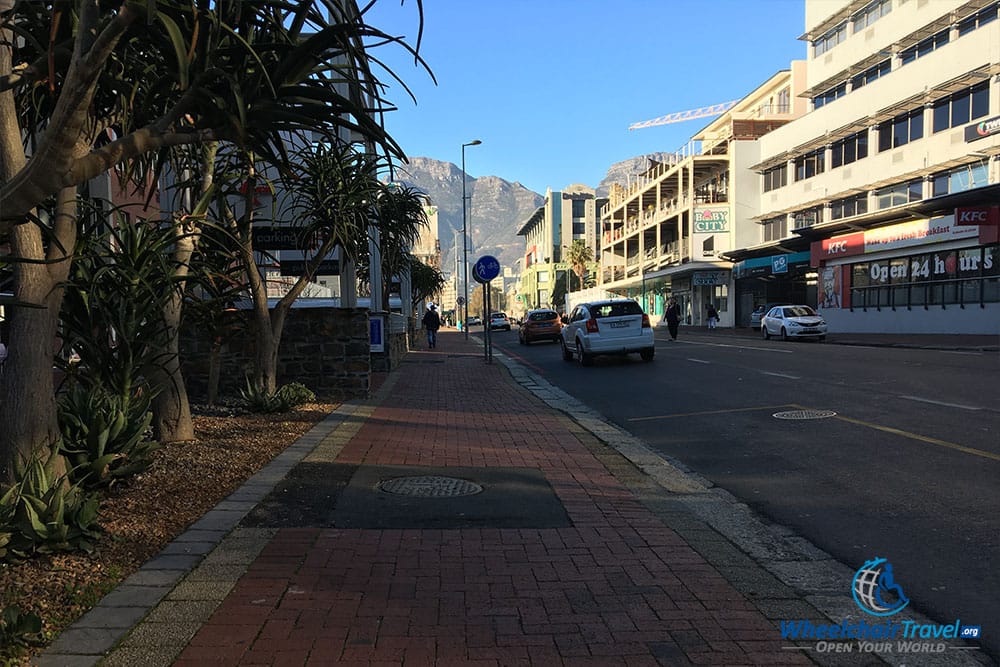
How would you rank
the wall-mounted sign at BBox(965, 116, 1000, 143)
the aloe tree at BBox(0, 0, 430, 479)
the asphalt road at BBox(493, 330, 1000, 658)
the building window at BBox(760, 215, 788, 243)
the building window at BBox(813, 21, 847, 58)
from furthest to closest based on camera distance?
the building window at BBox(760, 215, 788, 243) → the building window at BBox(813, 21, 847, 58) → the wall-mounted sign at BBox(965, 116, 1000, 143) → the asphalt road at BBox(493, 330, 1000, 658) → the aloe tree at BBox(0, 0, 430, 479)

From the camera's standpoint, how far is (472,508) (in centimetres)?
524

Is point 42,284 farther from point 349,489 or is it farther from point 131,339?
point 349,489

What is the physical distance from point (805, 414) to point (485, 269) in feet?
40.8

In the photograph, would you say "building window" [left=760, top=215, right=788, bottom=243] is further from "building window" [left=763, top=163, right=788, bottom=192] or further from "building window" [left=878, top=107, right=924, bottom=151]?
"building window" [left=878, top=107, right=924, bottom=151]

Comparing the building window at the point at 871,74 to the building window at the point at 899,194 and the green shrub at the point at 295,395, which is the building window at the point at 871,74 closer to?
the building window at the point at 899,194

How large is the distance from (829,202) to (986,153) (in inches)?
464

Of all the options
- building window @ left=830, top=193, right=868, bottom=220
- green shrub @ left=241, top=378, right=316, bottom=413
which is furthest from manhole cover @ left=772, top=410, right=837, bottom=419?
building window @ left=830, top=193, right=868, bottom=220

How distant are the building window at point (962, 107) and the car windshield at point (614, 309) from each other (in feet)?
65.9

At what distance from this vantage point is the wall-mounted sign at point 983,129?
26422 mm

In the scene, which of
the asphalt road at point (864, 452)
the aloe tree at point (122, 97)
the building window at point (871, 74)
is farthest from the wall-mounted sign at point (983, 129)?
the aloe tree at point (122, 97)

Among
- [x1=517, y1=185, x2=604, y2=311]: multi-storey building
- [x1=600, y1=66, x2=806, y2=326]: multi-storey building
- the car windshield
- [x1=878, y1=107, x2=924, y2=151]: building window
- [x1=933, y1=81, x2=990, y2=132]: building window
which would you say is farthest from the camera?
[x1=517, y1=185, x2=604, y2=311]: multi-storey building

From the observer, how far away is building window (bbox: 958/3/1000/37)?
2873 centimetres

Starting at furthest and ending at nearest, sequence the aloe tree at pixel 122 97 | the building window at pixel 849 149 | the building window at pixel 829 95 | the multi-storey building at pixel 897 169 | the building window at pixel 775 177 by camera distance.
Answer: the building window at pixel 775 177 < the building window at pixel 829 95 < the building window at pixel 849 149 < the multi-storey building at pixel 897 169 < the aloe tree at pixel 122 97

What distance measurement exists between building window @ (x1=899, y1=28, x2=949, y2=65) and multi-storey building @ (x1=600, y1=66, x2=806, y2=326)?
50.5 ft
